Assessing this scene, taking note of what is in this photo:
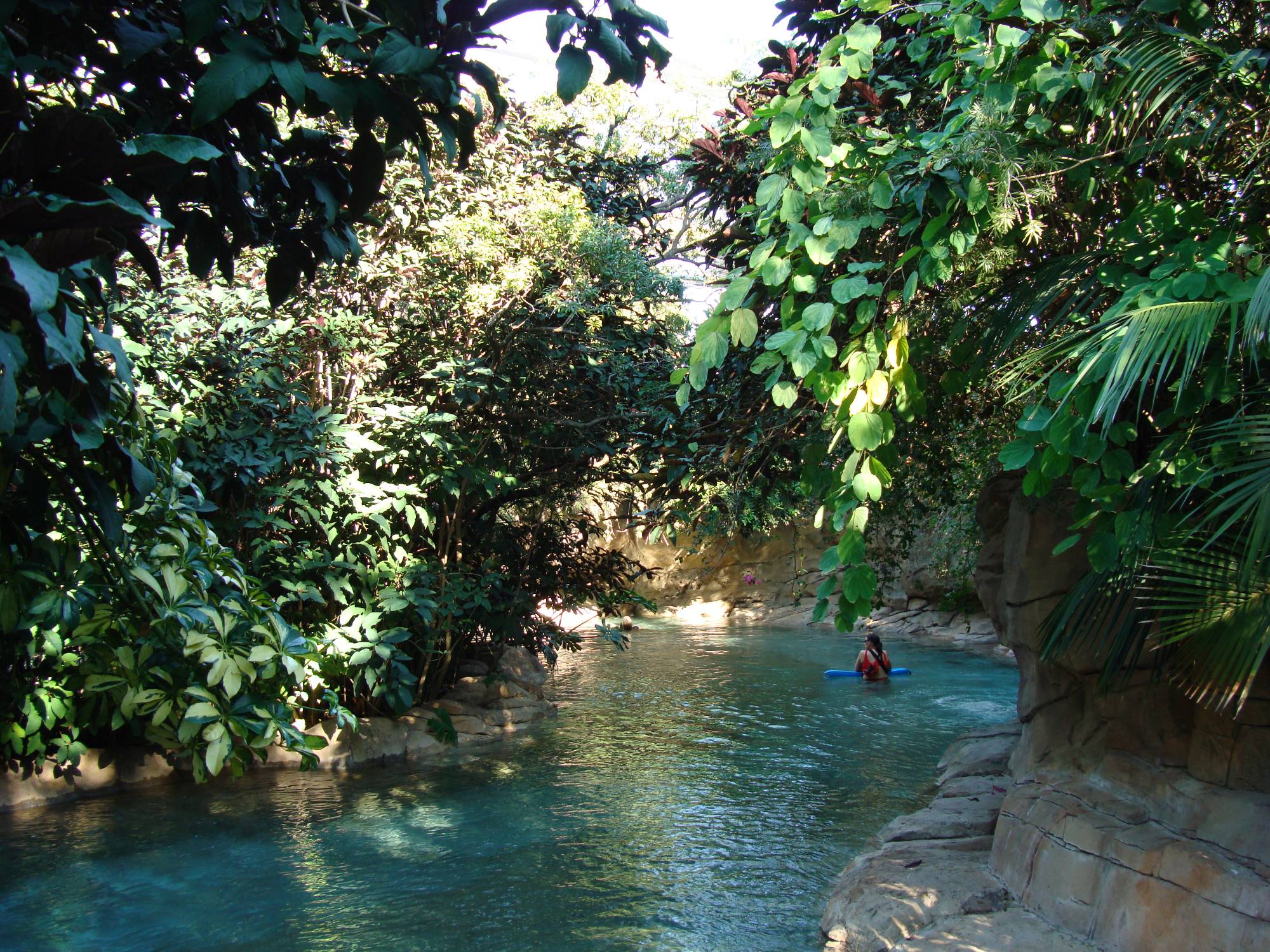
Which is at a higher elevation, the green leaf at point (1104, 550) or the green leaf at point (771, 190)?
the green leaf at point (771, 190)

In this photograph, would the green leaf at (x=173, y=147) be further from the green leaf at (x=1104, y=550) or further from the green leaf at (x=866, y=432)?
the green leaf at (x=1104, y=550)

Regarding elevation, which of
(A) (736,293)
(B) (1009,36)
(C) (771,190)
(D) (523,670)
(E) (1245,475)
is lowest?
(D) (523,670)

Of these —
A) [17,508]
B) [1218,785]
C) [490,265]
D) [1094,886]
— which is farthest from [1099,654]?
[490,265]

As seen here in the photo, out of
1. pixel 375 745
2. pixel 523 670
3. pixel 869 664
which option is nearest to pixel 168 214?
pixel 375 745

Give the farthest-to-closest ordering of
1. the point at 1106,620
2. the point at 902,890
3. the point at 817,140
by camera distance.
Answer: the point at 902,890 → the point at 1106,620 → the point at 817,140

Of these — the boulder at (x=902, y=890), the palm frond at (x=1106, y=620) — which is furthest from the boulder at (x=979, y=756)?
the palm frond at (x=1106, y=620)

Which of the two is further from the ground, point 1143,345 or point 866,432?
point 1143,345

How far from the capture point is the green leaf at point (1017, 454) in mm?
3314

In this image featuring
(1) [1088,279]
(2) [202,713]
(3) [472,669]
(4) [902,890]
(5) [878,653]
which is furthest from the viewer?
(5) [878,653]

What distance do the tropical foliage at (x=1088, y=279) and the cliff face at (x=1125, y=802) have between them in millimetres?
513

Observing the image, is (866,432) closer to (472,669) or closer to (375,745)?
(375,745)

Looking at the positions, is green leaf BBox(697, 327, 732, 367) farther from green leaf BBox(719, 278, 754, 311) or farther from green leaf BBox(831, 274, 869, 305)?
green leaf BBox(831, 274, 869, 305)

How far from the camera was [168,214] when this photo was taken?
2182 mm

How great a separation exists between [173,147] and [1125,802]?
16.7 feet
